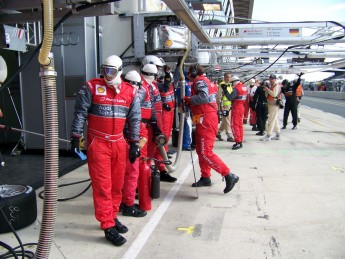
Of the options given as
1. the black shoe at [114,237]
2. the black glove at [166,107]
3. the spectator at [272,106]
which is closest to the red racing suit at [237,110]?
the spectator at [272,106]

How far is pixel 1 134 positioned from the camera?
368 inches

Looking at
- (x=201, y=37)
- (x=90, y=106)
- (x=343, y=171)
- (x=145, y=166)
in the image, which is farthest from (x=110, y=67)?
(x=343, y=171)

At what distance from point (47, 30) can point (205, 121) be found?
11.6 ft

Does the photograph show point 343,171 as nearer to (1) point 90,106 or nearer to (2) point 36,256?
(1) point 90,106

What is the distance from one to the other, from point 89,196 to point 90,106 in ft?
6.83

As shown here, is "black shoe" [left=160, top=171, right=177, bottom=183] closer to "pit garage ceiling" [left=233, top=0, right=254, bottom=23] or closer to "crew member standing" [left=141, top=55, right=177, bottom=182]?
"crew member standing" [left=141, top=55, right=177, bottom=182]

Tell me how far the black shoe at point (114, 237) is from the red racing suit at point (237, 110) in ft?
19.5

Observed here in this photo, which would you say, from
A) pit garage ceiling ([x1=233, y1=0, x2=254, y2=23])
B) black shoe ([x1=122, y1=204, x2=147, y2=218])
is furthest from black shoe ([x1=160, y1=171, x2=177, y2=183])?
pit garage ceiling ([x1=233, y1=0, x2=254, y2=23])

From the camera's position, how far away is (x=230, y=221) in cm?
447

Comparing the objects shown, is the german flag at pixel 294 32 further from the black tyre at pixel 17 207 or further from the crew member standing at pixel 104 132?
the black tyre at pixel 17 207

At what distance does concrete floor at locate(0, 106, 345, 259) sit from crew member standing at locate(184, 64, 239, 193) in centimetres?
42

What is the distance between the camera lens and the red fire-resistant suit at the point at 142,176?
14.9ft

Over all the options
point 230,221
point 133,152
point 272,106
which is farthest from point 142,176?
point 272,106

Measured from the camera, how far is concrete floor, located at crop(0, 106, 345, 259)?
3.70 metres
